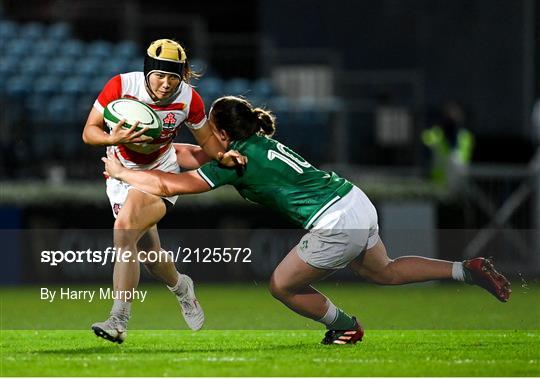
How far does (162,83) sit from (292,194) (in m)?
1.13

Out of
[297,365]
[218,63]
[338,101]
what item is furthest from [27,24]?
[297,365]

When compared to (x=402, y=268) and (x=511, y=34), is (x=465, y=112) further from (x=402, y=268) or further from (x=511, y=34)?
(x=402, y=268)

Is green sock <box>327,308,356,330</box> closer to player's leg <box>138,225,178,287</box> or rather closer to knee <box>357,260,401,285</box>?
knee <box>357,260,401,285</box>

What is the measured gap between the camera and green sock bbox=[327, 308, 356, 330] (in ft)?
29.7

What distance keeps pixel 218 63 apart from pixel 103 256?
27.5 feet

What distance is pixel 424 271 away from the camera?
30.4 ft

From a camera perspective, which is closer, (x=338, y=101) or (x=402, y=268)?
(x=402, y=268)

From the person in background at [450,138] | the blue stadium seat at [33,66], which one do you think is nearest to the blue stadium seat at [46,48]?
the blue stadium seat at [33,66]

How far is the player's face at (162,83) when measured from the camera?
29.3 ft

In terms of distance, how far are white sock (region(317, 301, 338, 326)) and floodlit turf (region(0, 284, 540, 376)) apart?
0.17 meters

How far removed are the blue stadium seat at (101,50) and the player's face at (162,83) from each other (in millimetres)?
10889

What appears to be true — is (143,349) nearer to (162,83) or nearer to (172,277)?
(172,277)

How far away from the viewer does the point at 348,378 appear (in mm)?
7656

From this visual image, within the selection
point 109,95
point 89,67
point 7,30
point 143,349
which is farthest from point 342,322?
point 7,30
